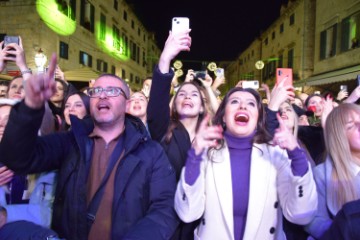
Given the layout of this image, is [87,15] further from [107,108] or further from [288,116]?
[107,108]

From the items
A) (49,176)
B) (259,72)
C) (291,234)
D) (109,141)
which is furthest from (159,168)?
(259,72)

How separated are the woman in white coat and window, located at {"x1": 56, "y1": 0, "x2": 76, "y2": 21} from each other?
16.8 meters

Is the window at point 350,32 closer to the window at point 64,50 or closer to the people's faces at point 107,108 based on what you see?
the window at point 64,50

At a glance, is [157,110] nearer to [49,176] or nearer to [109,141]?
[109,141]

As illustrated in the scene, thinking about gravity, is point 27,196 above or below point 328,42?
below

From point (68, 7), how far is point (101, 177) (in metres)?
18.1

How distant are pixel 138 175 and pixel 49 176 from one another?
0.71m

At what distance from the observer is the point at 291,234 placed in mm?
2498

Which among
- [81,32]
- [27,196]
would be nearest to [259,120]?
[27,196]

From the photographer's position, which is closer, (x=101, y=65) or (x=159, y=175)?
(x=159, y=175)

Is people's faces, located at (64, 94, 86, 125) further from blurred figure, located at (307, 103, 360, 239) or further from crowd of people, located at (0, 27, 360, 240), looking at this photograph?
blurred figure, located at (307, 103, 360, 239)

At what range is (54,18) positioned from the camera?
1593cm

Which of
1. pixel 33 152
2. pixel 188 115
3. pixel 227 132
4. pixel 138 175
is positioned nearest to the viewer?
pixel 33 152

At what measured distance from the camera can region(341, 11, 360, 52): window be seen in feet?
50.0
